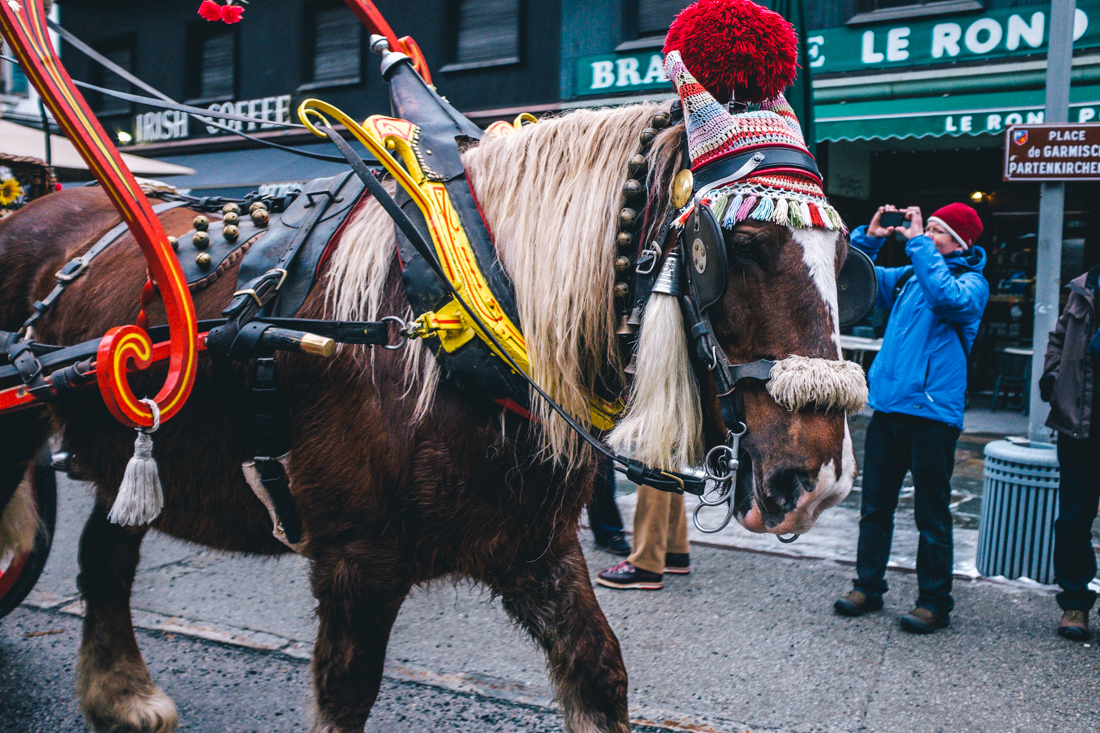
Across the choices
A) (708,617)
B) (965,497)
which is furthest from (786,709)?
(965,497)

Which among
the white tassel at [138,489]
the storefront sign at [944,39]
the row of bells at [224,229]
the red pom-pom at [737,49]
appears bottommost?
the white tassel at [138,489]

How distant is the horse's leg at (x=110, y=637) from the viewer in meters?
2.97

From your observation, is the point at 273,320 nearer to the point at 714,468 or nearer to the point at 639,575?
the point at 714,468

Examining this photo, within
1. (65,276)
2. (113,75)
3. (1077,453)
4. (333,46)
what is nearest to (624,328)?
(65,276)

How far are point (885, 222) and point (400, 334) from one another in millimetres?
3045

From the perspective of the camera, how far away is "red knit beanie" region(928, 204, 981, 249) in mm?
4102

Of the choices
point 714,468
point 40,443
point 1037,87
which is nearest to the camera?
point 714,468

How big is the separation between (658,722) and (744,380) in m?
1.86

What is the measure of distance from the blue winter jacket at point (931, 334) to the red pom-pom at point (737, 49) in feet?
7.74

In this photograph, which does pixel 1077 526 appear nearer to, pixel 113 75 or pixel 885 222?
pixel 885 222

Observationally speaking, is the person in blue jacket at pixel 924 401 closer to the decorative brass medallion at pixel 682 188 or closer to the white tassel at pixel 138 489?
the decorative brass medallion at pixel 682 188

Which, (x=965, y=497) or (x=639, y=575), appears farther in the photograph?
(x=965, y=497)

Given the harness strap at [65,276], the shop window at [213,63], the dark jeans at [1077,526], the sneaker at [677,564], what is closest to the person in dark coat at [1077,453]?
the dark jeans at [1077,526]

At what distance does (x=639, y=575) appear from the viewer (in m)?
4.52
